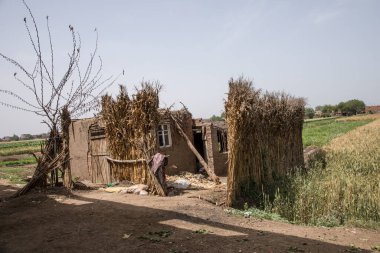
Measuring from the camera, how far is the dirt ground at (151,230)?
554 cm

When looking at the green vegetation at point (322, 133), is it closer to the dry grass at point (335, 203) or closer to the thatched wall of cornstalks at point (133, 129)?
the dry grass at point (335, 203)

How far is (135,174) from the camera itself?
11.7 metres

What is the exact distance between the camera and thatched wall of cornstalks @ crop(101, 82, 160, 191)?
10984mm

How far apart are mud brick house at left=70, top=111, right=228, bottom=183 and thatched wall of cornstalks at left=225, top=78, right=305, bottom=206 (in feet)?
10.8

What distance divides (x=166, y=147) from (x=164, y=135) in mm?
582

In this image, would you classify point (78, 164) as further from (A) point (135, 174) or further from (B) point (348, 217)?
(B) point (348, 217)

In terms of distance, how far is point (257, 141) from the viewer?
10.7m

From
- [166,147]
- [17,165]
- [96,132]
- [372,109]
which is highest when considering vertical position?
[372,109]

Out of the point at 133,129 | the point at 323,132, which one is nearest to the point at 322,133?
the point at 323,132

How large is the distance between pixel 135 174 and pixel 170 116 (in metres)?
3.86

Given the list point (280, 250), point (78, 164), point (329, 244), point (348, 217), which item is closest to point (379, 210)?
point (348, 217)

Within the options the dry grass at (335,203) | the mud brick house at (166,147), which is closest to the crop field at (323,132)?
the mud brick house at (166,147)

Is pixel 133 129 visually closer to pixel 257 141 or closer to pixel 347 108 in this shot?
pixel 257 141

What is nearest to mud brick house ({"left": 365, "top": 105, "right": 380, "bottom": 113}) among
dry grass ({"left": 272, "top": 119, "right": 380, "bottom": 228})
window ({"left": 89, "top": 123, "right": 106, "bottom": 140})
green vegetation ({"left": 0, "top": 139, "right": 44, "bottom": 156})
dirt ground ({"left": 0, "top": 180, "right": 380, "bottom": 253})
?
green vegetation ({"left": 0, "top": 139, "right": 44, "bottom": 156})
